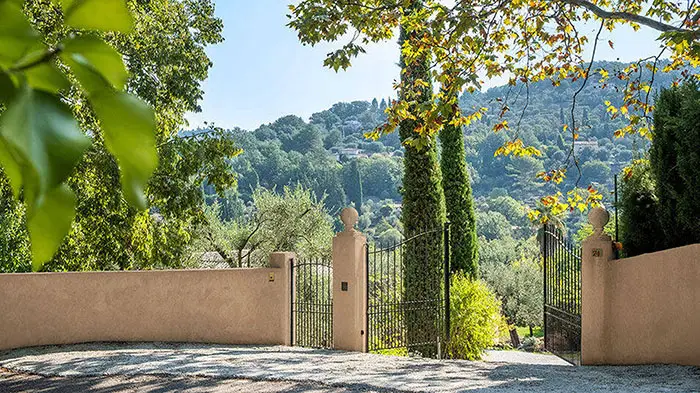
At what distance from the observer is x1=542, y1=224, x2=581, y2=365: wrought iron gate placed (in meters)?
9.33

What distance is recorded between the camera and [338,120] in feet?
284

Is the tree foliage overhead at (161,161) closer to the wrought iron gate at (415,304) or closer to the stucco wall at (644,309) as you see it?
the wrought iron gate at (415,304)

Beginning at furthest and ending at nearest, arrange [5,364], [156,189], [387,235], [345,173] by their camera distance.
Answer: [345,173], [387,235], [156,189], [5,364]

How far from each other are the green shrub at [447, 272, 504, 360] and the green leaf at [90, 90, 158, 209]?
13.5m

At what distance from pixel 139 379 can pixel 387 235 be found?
48.4 m

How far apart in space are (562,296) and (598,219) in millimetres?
1478

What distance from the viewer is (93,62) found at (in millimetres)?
273

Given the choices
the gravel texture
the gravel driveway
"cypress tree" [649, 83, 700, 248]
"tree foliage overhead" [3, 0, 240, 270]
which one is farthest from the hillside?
the gravel texture

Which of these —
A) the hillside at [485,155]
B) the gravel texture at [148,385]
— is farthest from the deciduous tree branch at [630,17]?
the hillside at [485,155]

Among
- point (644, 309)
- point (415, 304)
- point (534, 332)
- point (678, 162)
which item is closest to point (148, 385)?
point (644, 309)

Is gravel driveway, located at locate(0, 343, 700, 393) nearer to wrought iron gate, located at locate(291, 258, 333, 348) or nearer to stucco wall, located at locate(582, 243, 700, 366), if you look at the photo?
stucco wall, located at locate(582, 243, 700, 366)

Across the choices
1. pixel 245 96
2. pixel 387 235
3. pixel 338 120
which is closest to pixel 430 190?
pixel 245 96

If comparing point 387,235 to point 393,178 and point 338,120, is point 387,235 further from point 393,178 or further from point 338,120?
point 338,120

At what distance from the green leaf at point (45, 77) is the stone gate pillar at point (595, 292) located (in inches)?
354
